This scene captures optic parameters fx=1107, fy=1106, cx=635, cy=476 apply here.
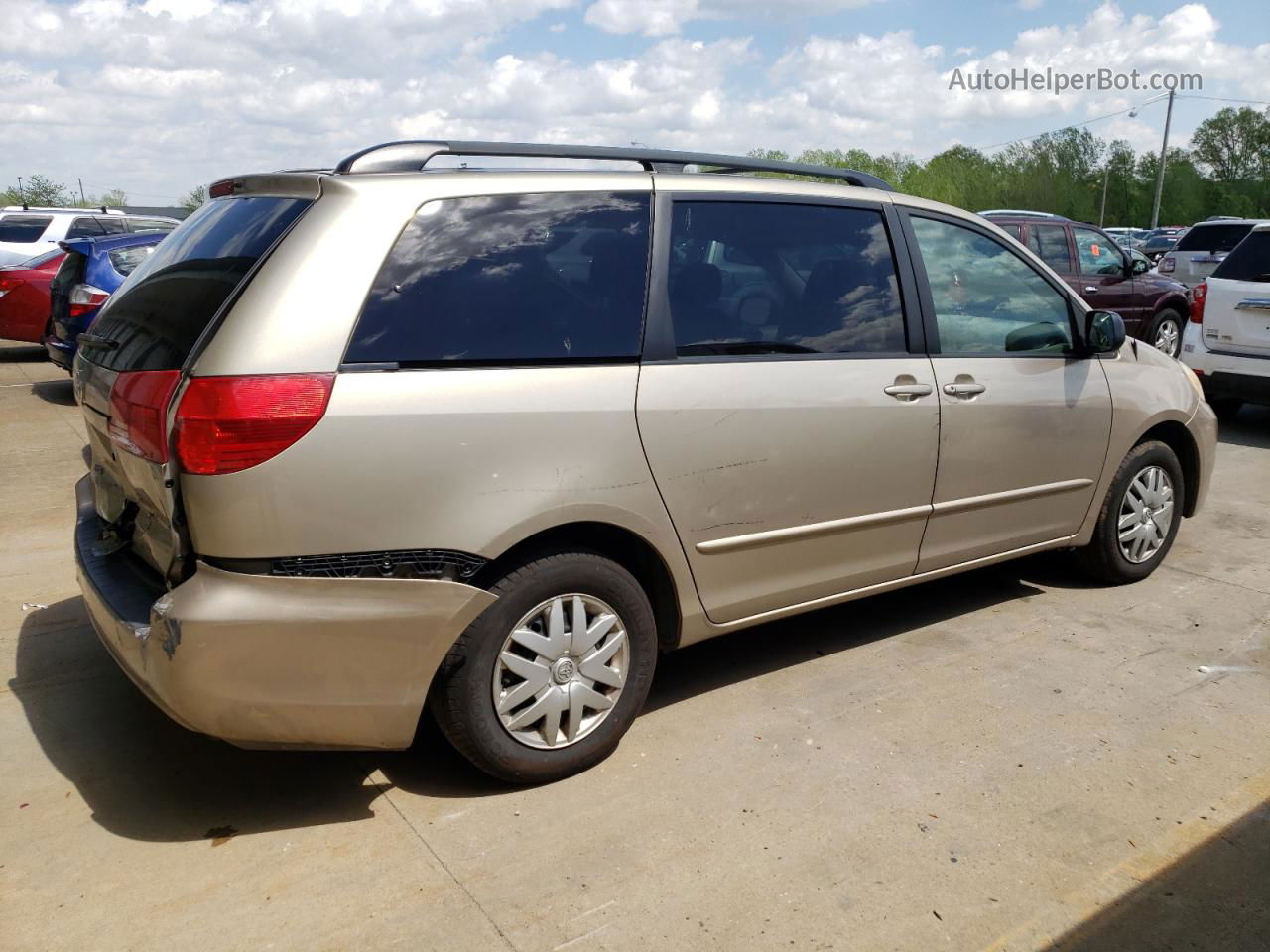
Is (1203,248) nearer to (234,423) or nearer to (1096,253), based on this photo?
(1096,253)

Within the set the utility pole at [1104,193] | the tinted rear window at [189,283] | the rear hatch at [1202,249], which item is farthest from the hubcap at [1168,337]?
the utility pole at [1104,193]

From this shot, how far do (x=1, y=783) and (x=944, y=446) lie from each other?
3.37 meters

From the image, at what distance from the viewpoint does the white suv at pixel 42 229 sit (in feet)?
48.6

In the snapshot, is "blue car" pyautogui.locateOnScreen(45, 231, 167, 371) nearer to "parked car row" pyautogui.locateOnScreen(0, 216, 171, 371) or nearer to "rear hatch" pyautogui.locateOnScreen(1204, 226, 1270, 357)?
"parked car row" pyautogui.locateOnScreen(0, 216, 171, 371)

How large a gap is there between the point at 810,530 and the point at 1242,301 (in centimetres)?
683

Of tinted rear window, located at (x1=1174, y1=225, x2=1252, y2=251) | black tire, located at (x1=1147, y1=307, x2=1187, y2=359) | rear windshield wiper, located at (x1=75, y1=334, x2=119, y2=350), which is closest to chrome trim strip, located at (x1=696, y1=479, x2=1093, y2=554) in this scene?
rear windshield wiper, located at (x1=75, y1=334, x2=119, y2=350)

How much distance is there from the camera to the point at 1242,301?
29.3 ft

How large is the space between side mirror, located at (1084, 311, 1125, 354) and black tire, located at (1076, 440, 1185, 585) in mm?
583

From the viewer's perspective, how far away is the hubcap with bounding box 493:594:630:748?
3215 mm

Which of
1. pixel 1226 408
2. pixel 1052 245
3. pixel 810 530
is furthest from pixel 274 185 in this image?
pixel 1052 245

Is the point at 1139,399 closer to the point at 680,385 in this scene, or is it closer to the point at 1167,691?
the point at 1167,691

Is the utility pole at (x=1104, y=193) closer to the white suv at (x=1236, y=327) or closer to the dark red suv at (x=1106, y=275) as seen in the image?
the dark red suv at (x=1106, y=275)

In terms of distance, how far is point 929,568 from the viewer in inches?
174

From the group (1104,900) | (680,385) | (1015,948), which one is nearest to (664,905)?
(1015,948)
